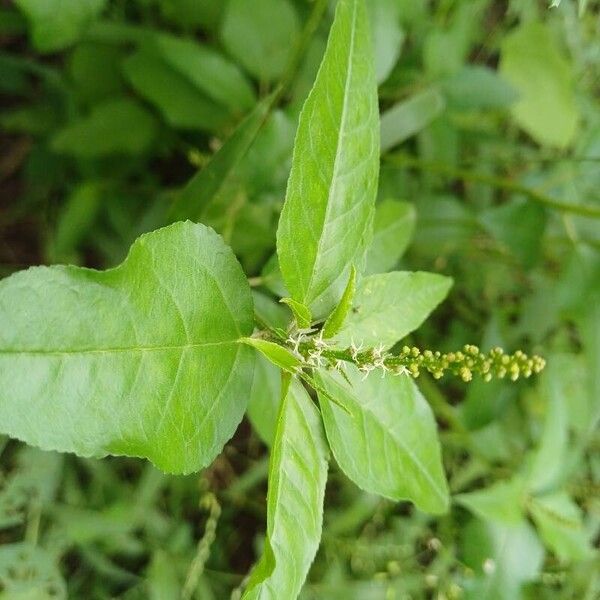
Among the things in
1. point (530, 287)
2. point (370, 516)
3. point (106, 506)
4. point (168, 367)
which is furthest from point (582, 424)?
point (168, 367)

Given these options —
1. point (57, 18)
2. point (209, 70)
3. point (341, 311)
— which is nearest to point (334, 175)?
point (341, 311)

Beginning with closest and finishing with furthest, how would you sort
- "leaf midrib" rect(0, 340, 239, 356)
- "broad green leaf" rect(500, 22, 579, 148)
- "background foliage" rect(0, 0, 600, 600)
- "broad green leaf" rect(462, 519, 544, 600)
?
"leaf midrib" rect(0, 340, 239, 356) < "background foliage" rect(0, 0, 600, 600) < "broad green leaf" rect(462, 519, 544, 600) < "broad green leaf" rect(500, 22, 579, 148)

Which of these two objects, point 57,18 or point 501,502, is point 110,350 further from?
point 501,502

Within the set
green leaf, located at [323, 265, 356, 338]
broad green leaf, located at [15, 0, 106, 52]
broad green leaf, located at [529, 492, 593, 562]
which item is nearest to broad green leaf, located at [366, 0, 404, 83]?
broad green leaf, located at [15, 0, 106, 52]

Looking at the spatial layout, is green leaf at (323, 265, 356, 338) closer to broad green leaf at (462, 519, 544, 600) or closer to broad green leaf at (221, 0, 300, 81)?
broad green leaf at (221, 0, 300, 81)

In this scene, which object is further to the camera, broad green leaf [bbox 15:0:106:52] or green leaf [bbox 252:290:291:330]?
broad green leaf [bbox 15:0:106:52]

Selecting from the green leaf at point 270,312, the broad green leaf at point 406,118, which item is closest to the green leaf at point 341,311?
the green leaf at point 270,312
